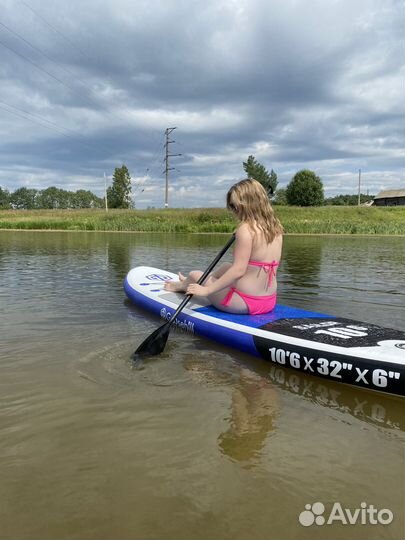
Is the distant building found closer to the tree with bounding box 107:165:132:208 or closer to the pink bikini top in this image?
the tree with bounding box 107:165:132:208

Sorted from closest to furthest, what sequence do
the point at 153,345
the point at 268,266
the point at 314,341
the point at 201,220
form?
the point at 314,341 < the point at 153,345 < the point at 268,266 < the point at 201,220

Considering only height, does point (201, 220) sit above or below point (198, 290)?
above

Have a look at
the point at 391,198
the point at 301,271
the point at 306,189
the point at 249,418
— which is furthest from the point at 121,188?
the point at 249,418

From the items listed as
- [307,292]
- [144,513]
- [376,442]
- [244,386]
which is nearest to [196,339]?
[244,386]

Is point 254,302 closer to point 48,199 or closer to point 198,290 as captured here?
point 198,290

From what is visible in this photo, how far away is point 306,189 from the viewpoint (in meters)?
62.1

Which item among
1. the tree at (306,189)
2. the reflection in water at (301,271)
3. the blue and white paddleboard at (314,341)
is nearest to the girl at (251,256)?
the blue and white paddleboard at (314,341)

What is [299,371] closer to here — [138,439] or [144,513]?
[138,439]

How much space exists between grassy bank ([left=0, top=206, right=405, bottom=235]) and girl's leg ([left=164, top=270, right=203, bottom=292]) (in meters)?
24.8

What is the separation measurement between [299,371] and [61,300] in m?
4.10

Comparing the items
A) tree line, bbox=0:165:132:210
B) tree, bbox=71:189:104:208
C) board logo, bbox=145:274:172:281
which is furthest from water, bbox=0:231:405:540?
tree, bbox=71:189:104:208

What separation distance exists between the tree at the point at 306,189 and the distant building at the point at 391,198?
14101mm

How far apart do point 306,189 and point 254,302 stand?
2390 inches

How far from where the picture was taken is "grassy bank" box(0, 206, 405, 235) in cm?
3070
